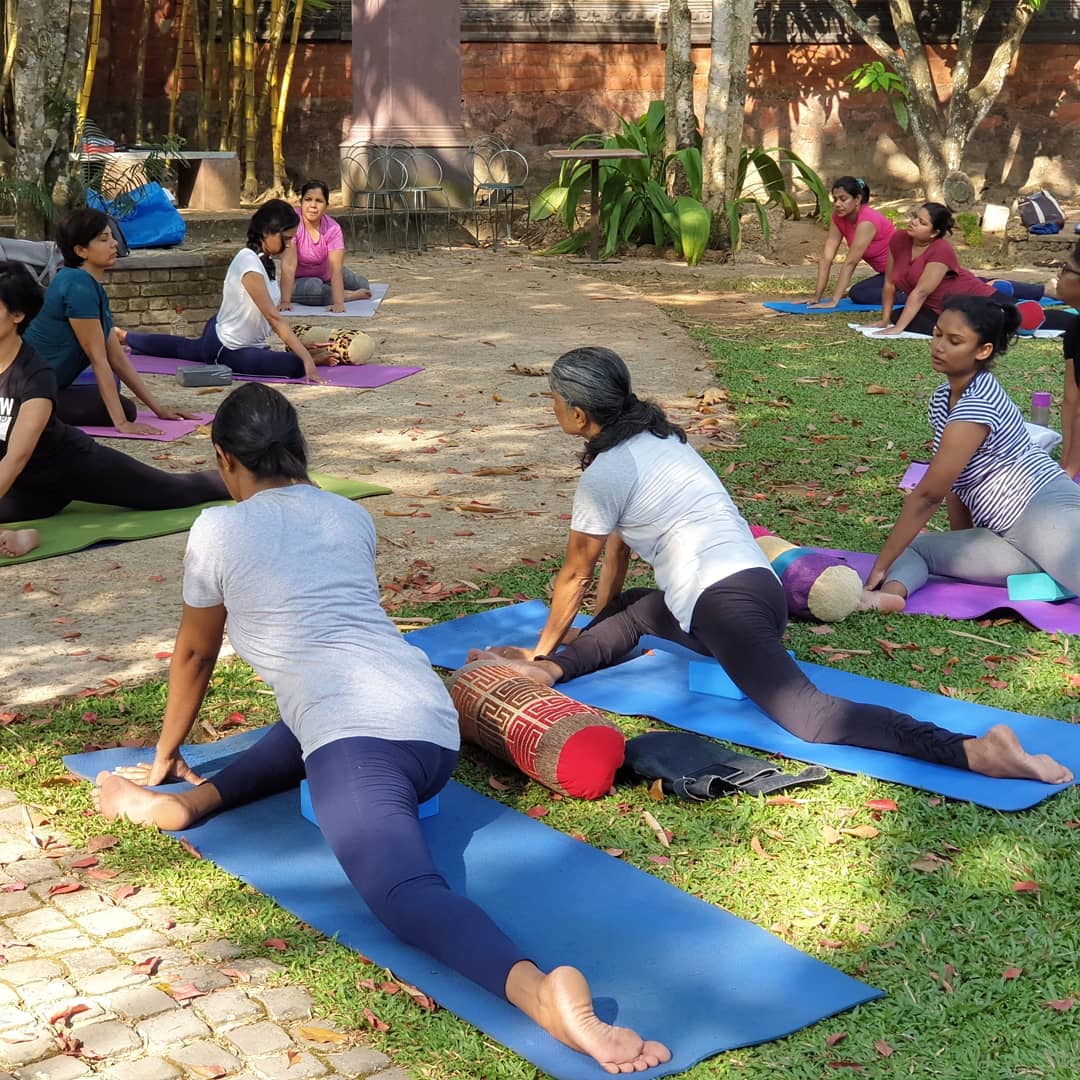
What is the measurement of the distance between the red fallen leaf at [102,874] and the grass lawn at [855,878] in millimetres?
40

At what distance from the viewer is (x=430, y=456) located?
23.9 feet

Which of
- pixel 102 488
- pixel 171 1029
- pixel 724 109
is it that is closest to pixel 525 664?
pixel 171 1029

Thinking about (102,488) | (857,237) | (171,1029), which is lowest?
(171,1029)

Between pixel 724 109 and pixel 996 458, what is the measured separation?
390 inches

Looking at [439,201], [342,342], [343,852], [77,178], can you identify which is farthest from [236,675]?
[439,201]

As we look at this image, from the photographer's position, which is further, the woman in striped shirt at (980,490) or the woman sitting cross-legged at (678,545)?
the woman in striped shirt at (980,490)

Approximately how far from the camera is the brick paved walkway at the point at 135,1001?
8.64 ft

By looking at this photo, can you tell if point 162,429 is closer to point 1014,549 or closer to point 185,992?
point 1014,549

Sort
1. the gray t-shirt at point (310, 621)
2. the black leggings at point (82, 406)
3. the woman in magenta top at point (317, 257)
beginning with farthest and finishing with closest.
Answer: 1. the woman in magenta top at point (317, 257)
2. the black leggings at point (82, 406)
3. the gray t-shirt at point (310, 621)

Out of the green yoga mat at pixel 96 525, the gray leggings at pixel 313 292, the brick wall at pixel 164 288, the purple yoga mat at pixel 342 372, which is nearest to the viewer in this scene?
the green yoga mat at pixel 96 525

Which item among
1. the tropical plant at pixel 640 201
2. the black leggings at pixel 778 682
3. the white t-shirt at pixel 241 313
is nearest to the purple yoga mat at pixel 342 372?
the white t-shirt at pixel 241 313

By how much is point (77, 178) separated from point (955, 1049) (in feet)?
28.4

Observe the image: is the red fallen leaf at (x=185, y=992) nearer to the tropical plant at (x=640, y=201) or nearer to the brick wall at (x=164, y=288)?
the brick wall at (x=164, y=288)

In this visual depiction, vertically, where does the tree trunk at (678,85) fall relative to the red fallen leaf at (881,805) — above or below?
above
